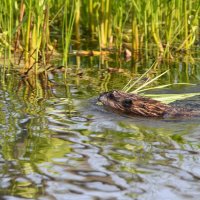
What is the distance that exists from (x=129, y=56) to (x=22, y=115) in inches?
140

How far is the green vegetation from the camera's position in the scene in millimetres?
7660

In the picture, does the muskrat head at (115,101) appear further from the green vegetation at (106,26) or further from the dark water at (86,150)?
the green vegetation at (106,26)

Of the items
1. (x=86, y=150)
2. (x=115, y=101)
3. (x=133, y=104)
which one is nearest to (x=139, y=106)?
(x=133, y=104)

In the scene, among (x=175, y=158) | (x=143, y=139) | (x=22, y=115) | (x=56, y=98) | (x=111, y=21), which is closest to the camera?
(x=175, y=158)

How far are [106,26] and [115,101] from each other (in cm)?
313

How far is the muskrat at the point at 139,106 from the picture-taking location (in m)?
6.46

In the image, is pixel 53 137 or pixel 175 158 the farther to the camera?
pixel 53 137

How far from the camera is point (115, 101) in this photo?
21.6 feet

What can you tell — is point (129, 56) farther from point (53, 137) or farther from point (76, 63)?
point (53, 137)

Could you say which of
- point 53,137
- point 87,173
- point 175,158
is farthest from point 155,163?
point 53,137

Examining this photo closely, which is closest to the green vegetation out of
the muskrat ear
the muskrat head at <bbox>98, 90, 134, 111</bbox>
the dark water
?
the dark water

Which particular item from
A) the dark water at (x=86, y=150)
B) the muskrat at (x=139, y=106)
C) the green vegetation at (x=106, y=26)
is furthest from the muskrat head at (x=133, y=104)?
the green vegetation at (x=106, y=26)

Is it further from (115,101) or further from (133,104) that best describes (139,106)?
(115,101)

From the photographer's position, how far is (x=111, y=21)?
9625 millimetres
